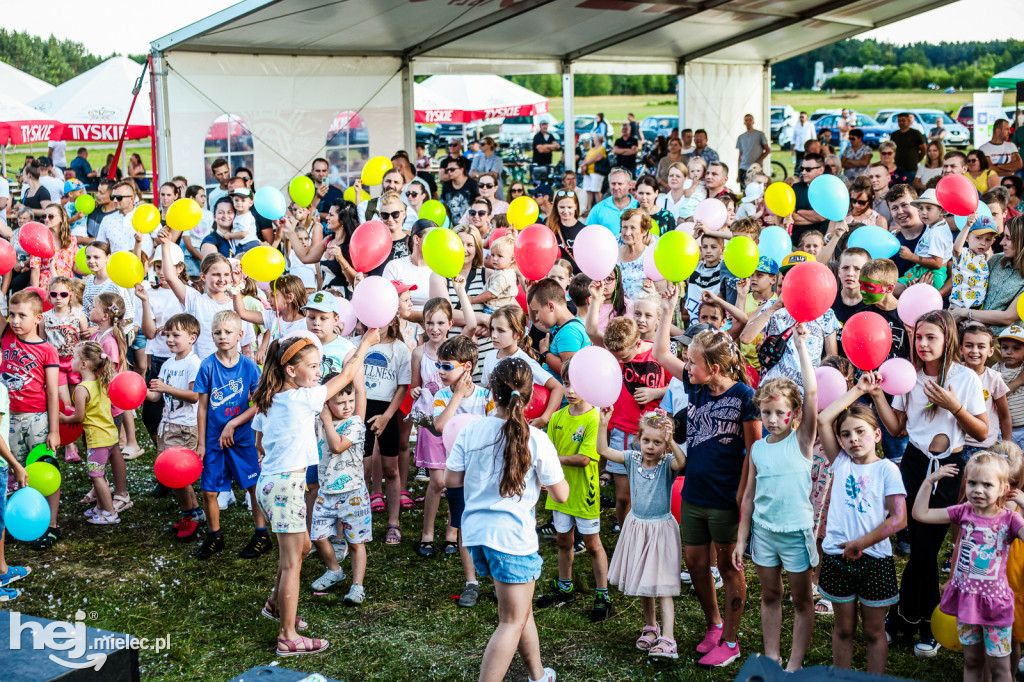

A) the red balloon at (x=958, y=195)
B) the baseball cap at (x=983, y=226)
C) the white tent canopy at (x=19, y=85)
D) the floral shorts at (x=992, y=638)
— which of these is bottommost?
the floral shorts at (x=992, y=638)

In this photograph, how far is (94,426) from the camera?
536 cm

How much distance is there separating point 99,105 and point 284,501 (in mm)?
13788

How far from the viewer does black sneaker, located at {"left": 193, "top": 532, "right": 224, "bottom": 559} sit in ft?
16.4

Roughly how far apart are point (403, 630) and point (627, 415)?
4.88 ft

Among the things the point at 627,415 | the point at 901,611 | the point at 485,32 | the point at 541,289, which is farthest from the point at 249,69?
the point at 901,611

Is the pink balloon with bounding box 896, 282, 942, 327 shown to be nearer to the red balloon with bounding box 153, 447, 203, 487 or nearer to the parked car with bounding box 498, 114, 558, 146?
the red balloon with bounding box 153, 447, 203, 487

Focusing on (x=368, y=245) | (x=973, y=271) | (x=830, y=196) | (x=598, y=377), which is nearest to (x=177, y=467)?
(x=368, y=245)

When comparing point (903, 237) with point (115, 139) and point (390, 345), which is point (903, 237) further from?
point (115, 139)

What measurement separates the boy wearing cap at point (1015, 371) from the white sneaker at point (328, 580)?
3.28m

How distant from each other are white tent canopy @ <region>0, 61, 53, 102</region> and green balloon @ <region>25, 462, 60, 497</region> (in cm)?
1416

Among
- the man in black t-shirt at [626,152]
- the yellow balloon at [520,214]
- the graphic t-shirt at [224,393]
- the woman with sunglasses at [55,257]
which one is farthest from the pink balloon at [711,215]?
the man in black t-shirt at [626,152]

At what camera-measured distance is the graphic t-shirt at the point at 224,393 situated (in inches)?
195

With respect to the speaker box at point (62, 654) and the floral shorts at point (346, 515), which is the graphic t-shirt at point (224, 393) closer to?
the floral shorts at point (346, 515)

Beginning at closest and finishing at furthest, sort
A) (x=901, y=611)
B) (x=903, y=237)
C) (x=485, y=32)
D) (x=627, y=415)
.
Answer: (x=901, y=611) < (x=627, y=415) < (x=903, y=237) < (x=485, y=32)
